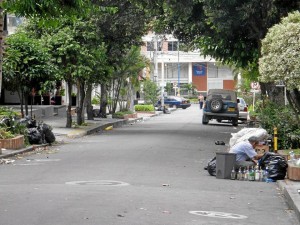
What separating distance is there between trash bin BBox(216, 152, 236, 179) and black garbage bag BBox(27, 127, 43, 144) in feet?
35.6

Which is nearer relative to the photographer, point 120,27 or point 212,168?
point 212,168

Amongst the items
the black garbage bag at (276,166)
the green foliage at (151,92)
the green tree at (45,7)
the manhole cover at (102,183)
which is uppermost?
the green tree at (45,7)

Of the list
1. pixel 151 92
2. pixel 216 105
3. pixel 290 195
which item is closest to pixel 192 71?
pixel 151 92

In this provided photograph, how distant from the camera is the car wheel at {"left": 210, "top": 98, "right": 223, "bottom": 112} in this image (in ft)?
140

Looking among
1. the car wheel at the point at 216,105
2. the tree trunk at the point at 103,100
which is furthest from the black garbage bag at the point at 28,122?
the tree trunk at the point at 103,100

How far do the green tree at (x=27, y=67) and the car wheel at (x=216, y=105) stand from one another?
638 inches

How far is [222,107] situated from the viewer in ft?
141

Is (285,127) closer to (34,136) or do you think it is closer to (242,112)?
(34,136)

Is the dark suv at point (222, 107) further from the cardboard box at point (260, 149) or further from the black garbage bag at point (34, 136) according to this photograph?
the cardboard box at point (260, 149)

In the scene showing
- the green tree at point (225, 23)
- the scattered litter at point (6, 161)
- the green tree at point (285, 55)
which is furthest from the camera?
the green tree at point (225, 23)

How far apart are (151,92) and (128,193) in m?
58.3

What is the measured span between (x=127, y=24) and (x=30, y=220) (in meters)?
26.7

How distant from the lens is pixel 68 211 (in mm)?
10500

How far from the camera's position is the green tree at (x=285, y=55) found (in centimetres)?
1675
